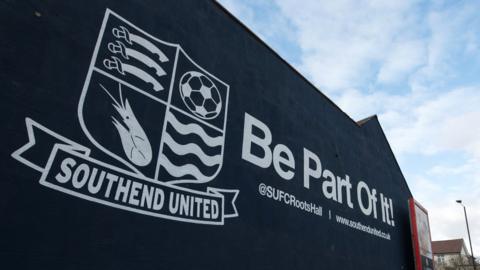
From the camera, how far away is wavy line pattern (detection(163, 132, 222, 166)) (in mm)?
5453

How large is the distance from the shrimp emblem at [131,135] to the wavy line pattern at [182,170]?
291 millimetres

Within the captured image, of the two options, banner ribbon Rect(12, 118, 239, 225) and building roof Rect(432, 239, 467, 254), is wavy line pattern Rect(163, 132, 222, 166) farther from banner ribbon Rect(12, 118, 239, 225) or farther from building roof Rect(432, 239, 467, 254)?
building roof Rect(432, 239, 467, 254)

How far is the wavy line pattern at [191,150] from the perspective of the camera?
5453 millimetres

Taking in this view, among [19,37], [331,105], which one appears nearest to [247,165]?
[19,37]

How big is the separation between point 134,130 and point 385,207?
35.0 ft

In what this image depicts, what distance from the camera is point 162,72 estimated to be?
18.5ft

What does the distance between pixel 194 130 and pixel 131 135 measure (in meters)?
1.28

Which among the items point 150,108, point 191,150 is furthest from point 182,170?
point 150,108

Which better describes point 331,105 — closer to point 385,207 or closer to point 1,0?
point 385,207

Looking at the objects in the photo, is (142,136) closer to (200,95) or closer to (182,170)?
(182,170)

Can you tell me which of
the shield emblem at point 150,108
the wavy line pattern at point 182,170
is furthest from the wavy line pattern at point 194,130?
the wavy line pattern at point 182,170

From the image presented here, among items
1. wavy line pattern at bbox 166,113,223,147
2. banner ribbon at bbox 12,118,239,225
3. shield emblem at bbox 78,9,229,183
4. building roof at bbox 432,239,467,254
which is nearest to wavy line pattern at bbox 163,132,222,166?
shield emblem at bbox 78,9,229,183

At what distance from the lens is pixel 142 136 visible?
5.06 meters

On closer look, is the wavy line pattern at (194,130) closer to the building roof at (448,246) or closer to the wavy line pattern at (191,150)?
the wavy line pattern at (191,150)
